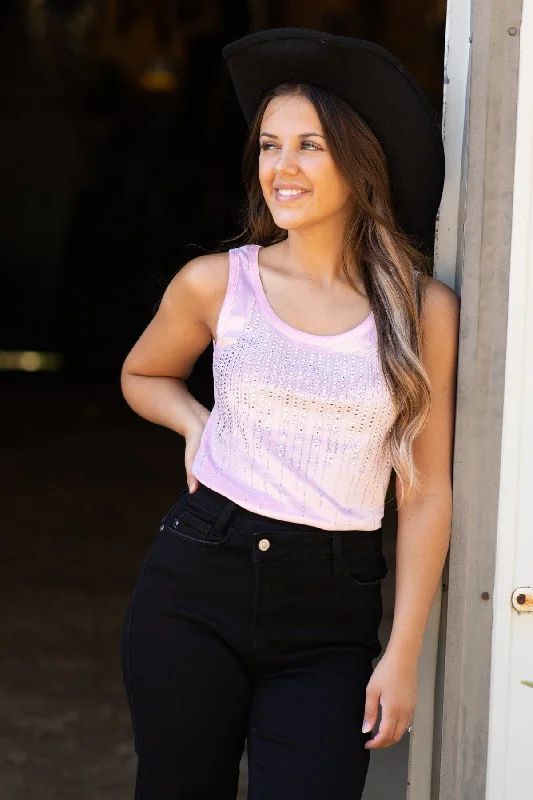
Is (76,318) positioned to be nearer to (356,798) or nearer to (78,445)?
(78,445)

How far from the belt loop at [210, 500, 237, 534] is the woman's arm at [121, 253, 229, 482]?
0.47 feet

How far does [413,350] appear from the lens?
203 cm

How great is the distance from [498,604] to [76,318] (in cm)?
1241

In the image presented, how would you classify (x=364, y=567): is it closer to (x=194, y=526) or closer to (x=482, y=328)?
(x=194, y=526)

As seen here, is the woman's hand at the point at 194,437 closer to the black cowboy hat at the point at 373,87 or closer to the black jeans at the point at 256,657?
the black jeans at the point at 256,657

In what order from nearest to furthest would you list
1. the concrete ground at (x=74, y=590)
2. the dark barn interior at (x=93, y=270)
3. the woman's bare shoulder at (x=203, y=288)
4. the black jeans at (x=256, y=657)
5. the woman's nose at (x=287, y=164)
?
1. the black jeans at (x=256, y=657)
2. the woman's nose at (x=287, y=164)
3. the woman's bare shoulder at (x=203, y=288)
4. the concrete ground at (x=74, y=590)
5. the dark barn interior at (x=93, y=270)

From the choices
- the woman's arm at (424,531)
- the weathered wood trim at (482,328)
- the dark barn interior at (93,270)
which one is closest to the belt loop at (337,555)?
the woman's arm at (424,531)

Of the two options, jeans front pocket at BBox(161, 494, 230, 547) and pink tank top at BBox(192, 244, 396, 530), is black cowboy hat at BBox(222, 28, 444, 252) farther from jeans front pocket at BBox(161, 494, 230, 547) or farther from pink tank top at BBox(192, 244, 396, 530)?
jeans front pocket at BBox(161, 494, 230, 547)

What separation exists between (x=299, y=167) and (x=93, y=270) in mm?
12233

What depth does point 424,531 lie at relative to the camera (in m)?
2.06

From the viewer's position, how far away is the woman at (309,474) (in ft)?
6.50

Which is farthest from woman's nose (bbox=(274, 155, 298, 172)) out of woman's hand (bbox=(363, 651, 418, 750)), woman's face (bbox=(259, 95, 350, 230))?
woman's hand (bbox=(363, 651, 418, 750))

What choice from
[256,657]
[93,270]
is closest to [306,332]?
[256,657]

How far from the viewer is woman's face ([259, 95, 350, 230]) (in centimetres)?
207
